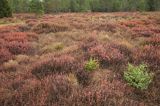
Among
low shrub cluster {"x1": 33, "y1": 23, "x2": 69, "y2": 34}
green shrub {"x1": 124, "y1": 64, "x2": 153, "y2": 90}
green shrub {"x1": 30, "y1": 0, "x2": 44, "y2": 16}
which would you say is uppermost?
green shrub {"x1": 30, "y1": 0, "x2": 44, "y2": 16}

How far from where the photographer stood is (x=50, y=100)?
4598 millimetres

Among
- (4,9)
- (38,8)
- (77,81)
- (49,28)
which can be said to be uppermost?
(4,9)

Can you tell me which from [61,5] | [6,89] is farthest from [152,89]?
[61,5]

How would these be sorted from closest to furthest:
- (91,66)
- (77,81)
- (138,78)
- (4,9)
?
(138,78) → (77,81) → (91,66) → (4,9)

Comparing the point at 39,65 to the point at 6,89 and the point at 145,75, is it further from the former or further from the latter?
the point at 145,75

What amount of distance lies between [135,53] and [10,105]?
15.1 ft

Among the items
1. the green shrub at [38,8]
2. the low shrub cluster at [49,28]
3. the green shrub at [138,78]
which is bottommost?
the green shrub at [138,78]

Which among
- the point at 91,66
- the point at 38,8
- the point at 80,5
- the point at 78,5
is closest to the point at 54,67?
the point at 91,66

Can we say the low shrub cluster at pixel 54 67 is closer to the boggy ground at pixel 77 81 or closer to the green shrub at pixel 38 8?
the boggy ground at pixel 77 81

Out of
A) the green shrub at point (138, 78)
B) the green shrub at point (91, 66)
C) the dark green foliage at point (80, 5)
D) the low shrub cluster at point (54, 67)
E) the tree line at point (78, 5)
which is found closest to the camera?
the green shrub at point (138, 78)

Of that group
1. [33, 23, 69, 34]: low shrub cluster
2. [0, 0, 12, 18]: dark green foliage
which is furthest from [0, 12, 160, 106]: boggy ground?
[0, 0, 12, 18]: dark green foliage

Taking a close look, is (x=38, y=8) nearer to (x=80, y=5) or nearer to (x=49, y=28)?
(x=49, y=28)

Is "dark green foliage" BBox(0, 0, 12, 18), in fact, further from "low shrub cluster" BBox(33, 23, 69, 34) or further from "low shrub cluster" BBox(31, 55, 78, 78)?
"low shrub cluster" BBox(31, 55, 78, 78)

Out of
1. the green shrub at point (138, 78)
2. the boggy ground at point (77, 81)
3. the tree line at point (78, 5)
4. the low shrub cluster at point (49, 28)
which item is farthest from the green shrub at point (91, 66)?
the tree line at point (78, 5)
